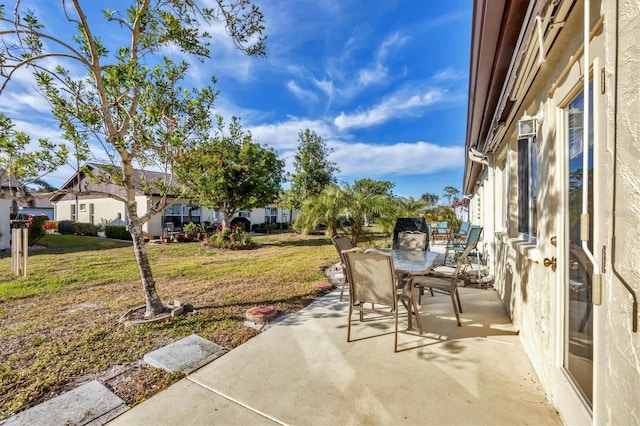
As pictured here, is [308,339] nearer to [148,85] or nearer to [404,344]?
[404,344]

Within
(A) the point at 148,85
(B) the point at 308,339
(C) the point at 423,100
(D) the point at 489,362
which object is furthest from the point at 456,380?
(C) the point at 423,100

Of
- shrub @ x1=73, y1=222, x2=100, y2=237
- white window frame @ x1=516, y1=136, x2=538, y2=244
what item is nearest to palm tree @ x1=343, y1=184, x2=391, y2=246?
white window frame @ x1=516, y1=136, x2=538, y2=244

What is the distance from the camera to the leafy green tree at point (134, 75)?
335 centimetres

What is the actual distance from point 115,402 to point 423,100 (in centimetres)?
1490

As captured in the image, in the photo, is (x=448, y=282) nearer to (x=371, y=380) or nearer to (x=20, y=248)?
(x=371, y=380)

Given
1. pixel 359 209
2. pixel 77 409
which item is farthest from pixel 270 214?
pixel 77 409

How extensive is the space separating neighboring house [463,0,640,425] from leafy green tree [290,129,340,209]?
62.4 feet

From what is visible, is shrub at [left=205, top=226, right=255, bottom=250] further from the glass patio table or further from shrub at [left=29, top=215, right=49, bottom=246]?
the glass patio table

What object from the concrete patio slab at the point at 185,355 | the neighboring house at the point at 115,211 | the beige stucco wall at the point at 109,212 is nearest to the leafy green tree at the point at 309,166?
the neighboring house at the point at 115,211

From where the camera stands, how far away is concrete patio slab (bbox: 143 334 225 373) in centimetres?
283

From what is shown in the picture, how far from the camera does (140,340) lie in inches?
→ 135

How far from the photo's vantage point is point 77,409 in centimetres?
223

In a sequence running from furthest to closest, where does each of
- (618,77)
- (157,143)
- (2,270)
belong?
(2,270)
(157,143)
(618,77)

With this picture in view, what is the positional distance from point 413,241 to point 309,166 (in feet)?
57.2
